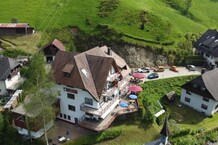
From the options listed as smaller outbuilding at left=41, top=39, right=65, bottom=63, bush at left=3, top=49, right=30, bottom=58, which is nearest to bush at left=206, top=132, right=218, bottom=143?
smaller outbuilding at left=41, top=39, right=65, bottom=63

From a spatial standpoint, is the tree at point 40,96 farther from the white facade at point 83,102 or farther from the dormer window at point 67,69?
the white facade at point 83,102

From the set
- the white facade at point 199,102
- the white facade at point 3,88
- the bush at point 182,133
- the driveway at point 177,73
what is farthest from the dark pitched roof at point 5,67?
the white facade at point 199,102

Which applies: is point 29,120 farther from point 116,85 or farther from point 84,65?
point 116,85

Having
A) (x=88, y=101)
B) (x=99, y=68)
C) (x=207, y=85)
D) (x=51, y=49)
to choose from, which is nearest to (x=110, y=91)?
(x=88, y=101)

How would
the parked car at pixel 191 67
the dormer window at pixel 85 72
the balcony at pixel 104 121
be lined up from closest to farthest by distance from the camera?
the balcony at pixel 104 121, the dormer window at pixel 85 72, the parked car at pixel 191 67

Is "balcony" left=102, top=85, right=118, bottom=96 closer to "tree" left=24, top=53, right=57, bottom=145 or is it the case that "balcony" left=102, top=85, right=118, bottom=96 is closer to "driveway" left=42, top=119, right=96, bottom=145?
"driveway" left=42, top=119, right=96, bottom=145

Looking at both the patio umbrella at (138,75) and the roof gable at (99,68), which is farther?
the patio umbrella at (138,75)

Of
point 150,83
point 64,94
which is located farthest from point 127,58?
point 64,94
